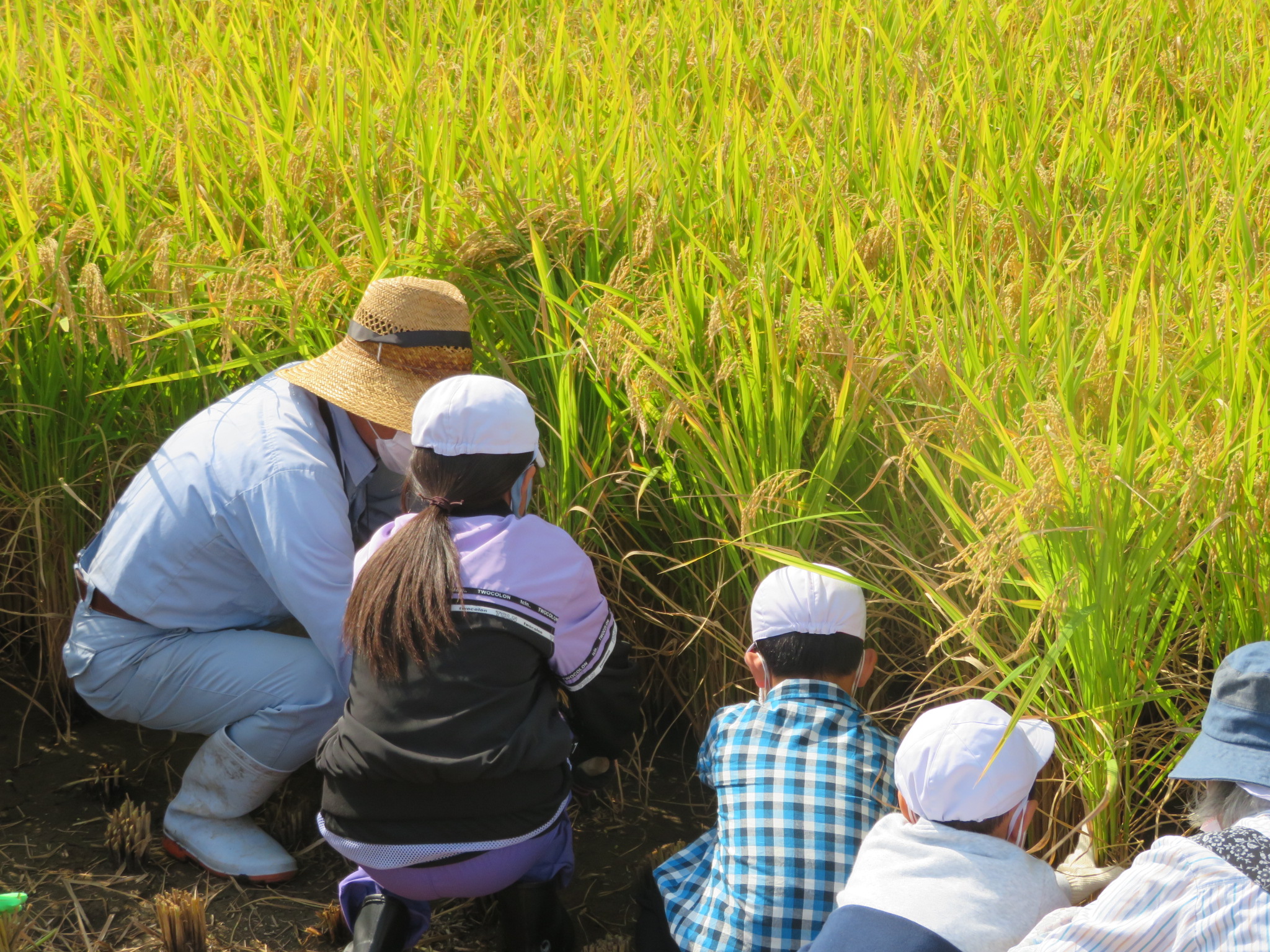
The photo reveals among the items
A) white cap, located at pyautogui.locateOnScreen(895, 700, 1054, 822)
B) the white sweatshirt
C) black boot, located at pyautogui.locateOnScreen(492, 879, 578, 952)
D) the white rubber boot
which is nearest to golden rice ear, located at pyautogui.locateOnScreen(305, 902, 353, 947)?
the white rubber boot

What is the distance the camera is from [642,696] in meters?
2.47

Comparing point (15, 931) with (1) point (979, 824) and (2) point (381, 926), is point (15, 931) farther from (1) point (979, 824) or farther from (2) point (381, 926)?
(1) point (979, 824)

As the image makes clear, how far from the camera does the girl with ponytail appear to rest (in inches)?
71.5

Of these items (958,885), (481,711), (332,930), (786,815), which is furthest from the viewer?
(332,930)

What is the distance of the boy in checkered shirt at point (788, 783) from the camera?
1699 mm

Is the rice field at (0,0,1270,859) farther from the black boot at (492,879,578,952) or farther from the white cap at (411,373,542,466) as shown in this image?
the black boot at (492,879,578,952)

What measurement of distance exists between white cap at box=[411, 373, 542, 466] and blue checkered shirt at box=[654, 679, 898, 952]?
0.60 meters

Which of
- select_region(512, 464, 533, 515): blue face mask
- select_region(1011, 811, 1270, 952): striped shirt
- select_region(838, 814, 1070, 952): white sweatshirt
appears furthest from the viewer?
select_region(512, 464, 533, 515): blue face mask

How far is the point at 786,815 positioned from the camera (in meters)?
1.72

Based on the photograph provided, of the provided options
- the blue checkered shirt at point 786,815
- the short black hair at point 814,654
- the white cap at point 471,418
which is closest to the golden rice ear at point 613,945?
the blue checkered shirt at point 786,815

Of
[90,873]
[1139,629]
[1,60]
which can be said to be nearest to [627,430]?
[1139,629]

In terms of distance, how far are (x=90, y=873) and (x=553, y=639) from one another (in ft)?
3.51

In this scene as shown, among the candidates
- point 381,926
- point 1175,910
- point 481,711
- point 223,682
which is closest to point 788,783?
point 481,711

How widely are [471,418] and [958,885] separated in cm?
99
